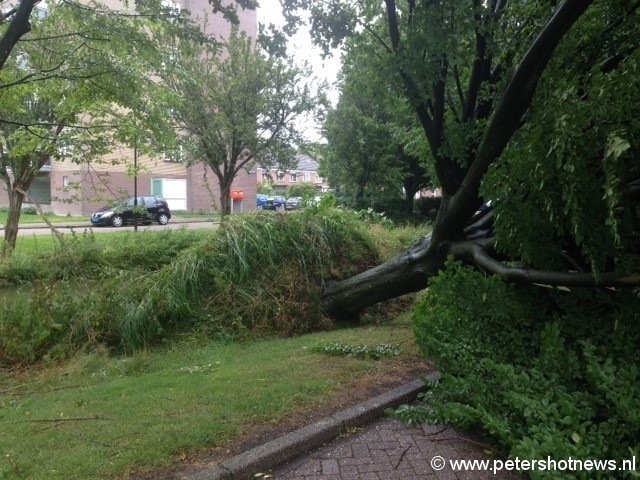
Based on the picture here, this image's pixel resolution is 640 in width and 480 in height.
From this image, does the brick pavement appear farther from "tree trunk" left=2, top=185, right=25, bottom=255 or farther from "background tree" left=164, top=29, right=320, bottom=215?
"background tree" left=164, top=29, right=320, bottom=215

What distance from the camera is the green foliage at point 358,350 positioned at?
4.99m

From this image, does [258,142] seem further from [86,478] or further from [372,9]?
[86,478]

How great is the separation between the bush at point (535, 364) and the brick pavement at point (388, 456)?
15 centimetres

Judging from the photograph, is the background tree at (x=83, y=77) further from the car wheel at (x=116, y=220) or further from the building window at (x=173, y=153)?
the car wheel at (x=116, y=220)

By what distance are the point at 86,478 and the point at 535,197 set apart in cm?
321

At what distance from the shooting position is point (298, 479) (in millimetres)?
2840

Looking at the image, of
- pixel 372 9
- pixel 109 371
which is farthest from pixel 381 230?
pixel 109 371

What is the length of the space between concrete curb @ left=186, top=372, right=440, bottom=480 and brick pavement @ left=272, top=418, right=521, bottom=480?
0.06 m

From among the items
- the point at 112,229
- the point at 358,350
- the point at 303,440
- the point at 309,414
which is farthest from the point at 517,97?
the point at 112,229

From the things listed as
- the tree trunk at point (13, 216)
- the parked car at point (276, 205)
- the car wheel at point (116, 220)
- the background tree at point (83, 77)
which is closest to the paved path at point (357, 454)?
the background tree at point (83, 77)

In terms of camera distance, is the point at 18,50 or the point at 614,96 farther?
the point at 18,50

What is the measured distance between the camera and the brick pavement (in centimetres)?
288

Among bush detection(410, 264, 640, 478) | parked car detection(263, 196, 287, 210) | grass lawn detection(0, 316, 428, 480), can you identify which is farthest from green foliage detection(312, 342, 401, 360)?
parked car detection(263, 196, 287, 210)

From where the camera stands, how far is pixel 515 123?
13.6 feet
